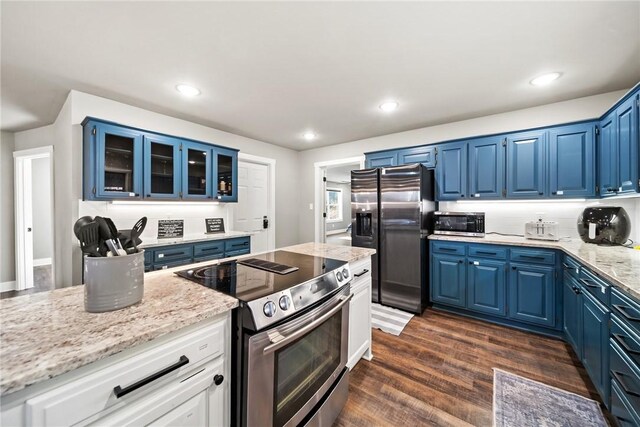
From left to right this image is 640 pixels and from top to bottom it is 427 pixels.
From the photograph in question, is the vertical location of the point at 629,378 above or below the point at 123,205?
below

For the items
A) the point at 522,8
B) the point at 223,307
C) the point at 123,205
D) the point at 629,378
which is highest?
the point at 522,8

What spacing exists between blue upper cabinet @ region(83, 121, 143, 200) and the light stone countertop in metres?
1.94

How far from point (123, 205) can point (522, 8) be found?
4010 mm

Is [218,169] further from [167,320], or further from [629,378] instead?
[629,378]

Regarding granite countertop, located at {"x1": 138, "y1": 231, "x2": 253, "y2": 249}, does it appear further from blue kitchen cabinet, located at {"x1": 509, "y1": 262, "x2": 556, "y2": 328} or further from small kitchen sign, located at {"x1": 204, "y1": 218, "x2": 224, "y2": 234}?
blue kitchen cabinet, located at {"x1": 509, "y1": 262, "x2": 556, "y2": 328}

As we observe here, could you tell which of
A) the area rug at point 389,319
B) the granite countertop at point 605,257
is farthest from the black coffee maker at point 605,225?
the area rug at point 389,319

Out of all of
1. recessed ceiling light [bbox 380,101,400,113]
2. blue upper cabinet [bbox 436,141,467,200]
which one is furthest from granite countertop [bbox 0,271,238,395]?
blue upper cabinet [bbox 436,141,467,200]

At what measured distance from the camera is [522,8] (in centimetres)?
154

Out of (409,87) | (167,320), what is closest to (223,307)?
(167,320)

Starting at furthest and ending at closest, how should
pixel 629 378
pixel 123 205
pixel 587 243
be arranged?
pixel 123 205, pixel 587 243, pixel 629 378

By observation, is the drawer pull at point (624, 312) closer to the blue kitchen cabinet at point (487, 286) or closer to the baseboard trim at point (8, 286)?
the blue kitchen cabinet at point (487, 286)

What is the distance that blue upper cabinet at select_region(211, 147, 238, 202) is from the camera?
3617 mm

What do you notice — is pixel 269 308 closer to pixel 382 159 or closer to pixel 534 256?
pixel 534 256

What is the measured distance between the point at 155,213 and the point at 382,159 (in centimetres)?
331
